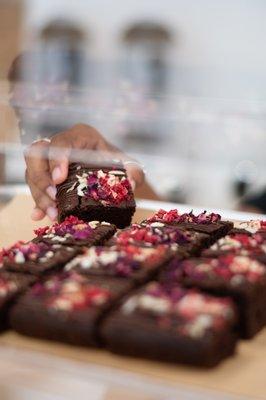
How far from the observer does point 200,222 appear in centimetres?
157

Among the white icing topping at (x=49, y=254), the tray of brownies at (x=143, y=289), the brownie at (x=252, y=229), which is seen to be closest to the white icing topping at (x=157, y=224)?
the tray of brownies at (x=143, y=289)

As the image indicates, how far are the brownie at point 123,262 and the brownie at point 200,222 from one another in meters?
0.19

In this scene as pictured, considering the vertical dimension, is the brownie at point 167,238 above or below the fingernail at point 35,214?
above

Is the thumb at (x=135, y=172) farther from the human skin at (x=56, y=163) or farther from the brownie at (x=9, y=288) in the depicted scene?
the brownie at (x=9, y=288)

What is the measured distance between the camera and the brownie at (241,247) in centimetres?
132

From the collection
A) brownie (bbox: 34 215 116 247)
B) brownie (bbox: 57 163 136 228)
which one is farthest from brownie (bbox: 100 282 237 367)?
brownie (bbox: 57 163 136 228)

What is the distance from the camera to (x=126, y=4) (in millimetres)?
3061

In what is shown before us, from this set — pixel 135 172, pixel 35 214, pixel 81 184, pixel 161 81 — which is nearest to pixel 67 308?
pixel 81 184

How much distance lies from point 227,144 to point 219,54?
34 centimetres

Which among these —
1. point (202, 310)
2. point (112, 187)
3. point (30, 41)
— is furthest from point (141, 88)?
point (202, 310)

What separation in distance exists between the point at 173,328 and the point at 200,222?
548mm

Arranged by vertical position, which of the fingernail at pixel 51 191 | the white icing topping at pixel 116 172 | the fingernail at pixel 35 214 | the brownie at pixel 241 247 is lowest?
the fingernail at pixel 35 214

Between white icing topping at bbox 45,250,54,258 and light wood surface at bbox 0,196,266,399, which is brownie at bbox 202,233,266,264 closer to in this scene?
light wood surface at bbox 0,196,266,399

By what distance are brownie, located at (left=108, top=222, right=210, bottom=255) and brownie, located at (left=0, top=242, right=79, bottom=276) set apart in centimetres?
10
